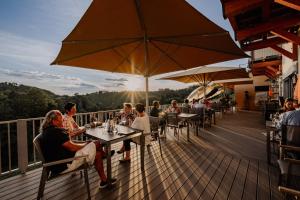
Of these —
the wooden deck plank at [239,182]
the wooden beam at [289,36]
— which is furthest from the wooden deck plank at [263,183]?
the wooden beam at [289,36]

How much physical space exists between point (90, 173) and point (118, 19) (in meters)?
2.91

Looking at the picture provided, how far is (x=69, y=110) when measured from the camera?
3.60 m

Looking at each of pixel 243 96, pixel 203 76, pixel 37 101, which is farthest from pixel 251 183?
pixel 37 101

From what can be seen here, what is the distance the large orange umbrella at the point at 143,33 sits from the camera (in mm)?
2824

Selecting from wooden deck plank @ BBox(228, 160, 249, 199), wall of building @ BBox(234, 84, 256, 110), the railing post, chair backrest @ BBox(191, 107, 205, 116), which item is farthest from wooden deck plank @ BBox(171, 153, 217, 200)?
wall of building @ BBox(234, 84, 256, 110)

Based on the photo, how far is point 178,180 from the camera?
300 centimetres

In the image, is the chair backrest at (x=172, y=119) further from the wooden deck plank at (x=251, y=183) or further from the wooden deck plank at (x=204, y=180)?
the wooden deck plank at (x=251, y=183)

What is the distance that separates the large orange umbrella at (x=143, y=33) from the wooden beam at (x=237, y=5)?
110cm

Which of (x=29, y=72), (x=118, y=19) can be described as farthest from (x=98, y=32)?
(x=29, y=72)

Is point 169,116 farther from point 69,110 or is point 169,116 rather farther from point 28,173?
point 28,173

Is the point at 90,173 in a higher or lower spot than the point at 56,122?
lower

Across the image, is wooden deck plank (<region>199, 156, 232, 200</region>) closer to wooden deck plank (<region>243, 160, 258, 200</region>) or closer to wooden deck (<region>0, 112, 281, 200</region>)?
wooden deck (<region>0, 112, 281, 200</region>)

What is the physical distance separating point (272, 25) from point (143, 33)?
426cm

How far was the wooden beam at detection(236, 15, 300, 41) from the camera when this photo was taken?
4795 millimetres
